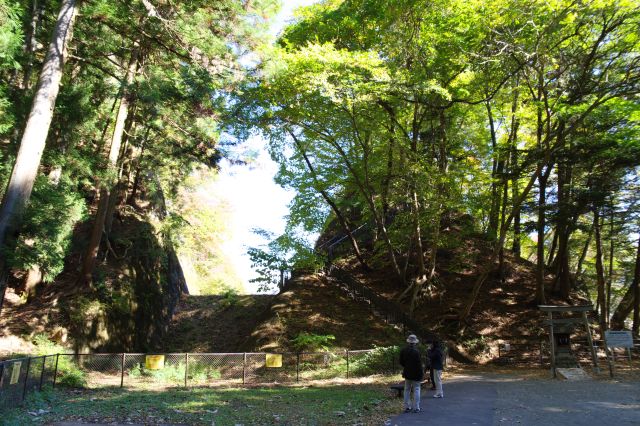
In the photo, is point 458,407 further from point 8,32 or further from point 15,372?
point 8,32

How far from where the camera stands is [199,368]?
604 inches

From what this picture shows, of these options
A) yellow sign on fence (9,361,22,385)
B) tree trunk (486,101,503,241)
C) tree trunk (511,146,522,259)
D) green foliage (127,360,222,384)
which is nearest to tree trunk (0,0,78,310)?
yellow sign on fence (9,361,22,385)

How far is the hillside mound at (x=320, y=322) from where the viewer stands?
18750 mm

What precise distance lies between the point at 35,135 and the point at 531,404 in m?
12.8

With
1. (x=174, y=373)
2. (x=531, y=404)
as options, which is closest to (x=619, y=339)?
(x=531, y=404)

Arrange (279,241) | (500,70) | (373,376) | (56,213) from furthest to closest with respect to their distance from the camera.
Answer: (279,241)
(500,70)
(373,376)
(56,213)

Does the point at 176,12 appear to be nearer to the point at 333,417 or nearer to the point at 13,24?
the point at 13,24

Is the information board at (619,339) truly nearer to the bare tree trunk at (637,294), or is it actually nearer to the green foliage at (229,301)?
the bare tree trunk at (637,294)

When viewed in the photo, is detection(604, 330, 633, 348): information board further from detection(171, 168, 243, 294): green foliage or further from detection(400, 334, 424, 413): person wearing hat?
detection(171, 168, 243, 294): green foliage

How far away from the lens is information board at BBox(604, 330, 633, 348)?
15.0m

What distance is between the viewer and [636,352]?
20.6 metres

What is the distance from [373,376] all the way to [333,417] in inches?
265

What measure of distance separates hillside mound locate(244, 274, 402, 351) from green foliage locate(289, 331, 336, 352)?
37 cm

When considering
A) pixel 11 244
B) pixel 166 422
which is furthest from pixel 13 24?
A: pixel 166 422
